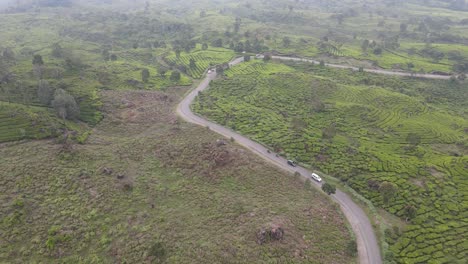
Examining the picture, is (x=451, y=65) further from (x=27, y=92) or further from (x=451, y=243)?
(x=27, y=92)

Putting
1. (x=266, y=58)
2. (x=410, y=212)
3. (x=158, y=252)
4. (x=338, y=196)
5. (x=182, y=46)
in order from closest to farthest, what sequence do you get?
1. (x=158, y=252)
2. (x=410, y=212)
3. (x=338, y=196)
4. (x=266, y=58)
5. (x=182, y=46)

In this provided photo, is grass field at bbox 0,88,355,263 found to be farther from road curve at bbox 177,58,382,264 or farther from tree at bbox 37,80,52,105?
tree at bbox 37,80,52,105

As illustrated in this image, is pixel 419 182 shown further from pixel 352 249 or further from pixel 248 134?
pixel 248 134

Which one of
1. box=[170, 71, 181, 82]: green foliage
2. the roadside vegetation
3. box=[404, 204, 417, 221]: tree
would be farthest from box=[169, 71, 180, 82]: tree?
box=[404, 204, 417, 221]: tree

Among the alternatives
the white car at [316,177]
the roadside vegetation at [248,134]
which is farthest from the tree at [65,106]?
the white car at [316,177]

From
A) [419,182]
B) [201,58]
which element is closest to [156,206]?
[419,182]

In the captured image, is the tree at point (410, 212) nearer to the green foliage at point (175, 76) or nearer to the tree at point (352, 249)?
the tree at point (352, 249)

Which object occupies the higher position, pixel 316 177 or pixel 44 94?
pixel 44 94
